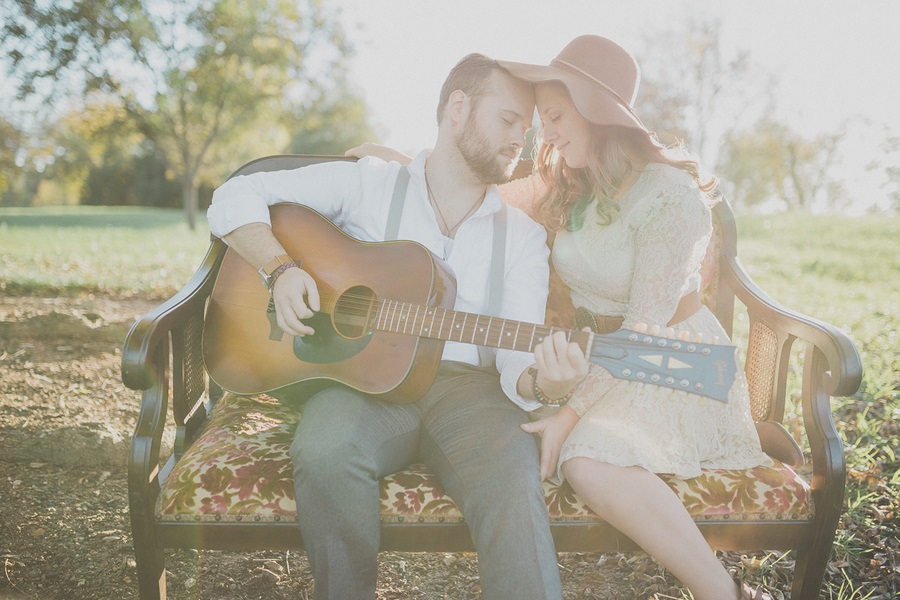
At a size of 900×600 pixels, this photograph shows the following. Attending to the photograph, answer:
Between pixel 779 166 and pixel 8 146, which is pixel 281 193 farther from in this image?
pixel 779 166

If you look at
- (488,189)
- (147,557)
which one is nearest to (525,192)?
(488,189)

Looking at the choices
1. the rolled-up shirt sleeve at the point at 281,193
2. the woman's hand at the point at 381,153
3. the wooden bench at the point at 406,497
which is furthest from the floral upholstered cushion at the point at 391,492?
the woman's hand at the point at 381,153

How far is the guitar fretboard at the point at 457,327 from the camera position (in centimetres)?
190

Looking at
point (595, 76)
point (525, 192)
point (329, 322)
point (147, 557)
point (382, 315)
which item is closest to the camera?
point (147, 557)

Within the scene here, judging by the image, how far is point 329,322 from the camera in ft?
7.25

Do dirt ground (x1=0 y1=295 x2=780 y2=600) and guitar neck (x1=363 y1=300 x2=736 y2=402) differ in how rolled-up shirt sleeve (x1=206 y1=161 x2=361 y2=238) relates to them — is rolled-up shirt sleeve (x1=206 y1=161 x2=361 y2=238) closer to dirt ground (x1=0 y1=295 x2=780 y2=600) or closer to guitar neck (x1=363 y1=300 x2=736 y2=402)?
guitar neck (x1=363 y1=300 x2=736 y2=402)

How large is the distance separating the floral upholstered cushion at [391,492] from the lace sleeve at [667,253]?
1.79 ft

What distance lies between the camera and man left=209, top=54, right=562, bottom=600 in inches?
68.5

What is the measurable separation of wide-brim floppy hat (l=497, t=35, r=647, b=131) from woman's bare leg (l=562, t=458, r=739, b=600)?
1.18 metres

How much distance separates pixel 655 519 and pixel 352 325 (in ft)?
3.64

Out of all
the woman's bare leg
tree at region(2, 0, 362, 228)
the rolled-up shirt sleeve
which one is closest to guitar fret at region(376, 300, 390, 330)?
the rolled-up shirt sleeve

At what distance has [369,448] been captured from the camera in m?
1.90

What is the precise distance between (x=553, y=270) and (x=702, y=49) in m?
23.2

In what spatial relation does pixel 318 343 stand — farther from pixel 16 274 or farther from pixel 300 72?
pixel 300 72
